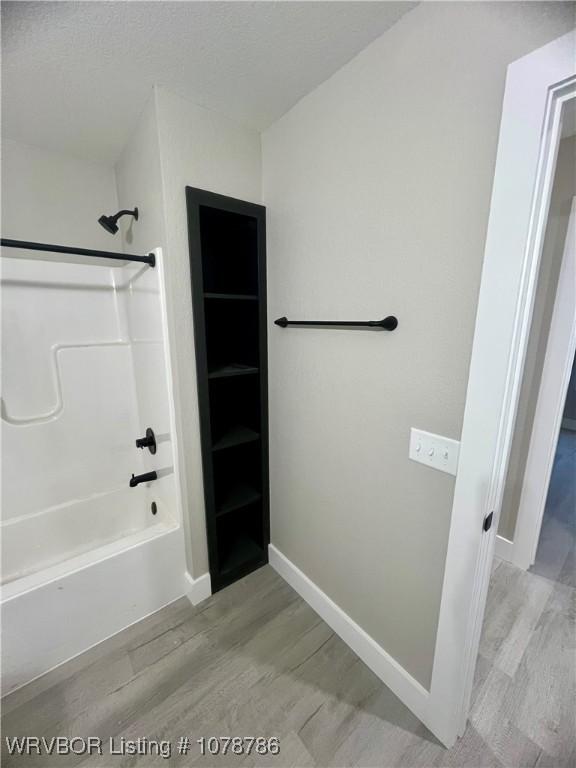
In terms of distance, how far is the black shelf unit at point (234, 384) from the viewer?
4.95ft

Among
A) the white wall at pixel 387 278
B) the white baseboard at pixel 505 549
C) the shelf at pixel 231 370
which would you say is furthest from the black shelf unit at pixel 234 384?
the white baseboard at pixel 505 549

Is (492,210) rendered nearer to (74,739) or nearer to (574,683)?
(574,683)

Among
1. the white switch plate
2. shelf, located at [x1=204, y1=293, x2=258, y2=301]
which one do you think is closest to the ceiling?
shelf, located at [x1=204, y1=293, x2=258, y2=301]

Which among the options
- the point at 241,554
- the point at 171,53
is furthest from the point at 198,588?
the point at 171,53

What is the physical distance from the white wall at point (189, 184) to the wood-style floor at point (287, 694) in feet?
1.63

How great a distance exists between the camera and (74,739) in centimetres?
111

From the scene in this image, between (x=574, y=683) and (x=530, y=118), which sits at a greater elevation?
(x=530, y=118)

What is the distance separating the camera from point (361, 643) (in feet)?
4.45

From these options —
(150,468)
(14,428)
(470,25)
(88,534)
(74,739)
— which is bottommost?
(74,739)

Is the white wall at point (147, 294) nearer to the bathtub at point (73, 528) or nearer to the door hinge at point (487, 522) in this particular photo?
the bathtub at point (73, 528)

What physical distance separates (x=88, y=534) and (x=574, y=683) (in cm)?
255

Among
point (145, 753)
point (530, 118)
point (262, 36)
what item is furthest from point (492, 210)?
point (145, 753)

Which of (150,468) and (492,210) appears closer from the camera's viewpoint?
(492,210)

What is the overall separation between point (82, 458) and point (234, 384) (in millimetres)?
1058
